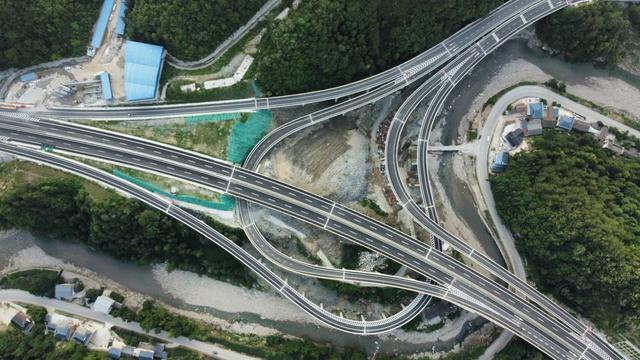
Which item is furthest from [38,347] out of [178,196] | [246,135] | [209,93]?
[209,93]

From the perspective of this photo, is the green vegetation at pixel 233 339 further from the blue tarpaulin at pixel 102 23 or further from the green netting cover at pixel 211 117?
the blue tarpaulin at pixel 102 23

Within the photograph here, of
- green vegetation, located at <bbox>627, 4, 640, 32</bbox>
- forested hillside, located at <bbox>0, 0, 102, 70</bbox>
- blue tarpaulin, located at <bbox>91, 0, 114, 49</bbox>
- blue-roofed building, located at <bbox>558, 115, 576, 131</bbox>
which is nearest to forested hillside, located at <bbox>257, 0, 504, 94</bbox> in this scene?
blue-roofed building, located at <bbox>558, 115, 576, 131</bbox>

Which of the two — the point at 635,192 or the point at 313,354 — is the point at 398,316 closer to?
the point at 313,354

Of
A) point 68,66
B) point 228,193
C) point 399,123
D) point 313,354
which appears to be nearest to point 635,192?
point 399,123

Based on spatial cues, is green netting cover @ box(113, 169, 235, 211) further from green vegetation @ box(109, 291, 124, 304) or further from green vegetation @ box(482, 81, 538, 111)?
green vegetation @ box(482, 81, 538, 111)

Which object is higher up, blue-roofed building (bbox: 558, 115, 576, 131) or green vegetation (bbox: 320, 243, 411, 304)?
blue-roofed building (bbox: 558, 115, 576, 131)

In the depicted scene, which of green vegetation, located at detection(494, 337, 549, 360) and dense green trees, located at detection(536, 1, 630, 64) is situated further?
dense green trees, located at detection(536, 1, 630, 64)

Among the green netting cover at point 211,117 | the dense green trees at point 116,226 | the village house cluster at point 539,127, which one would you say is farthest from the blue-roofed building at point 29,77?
the village house cluster at point 539,127
